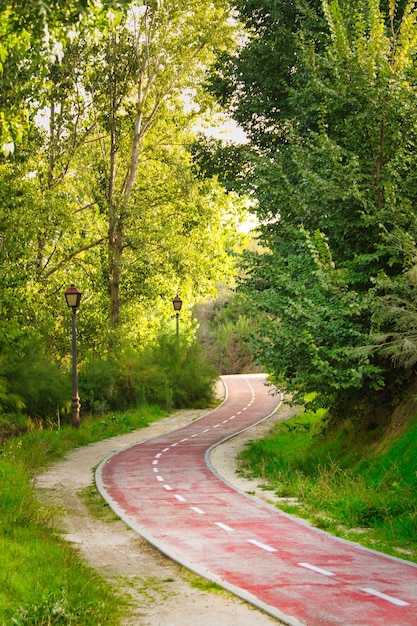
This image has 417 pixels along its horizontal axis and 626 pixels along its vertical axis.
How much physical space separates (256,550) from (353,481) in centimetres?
530

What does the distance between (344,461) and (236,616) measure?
11.0m

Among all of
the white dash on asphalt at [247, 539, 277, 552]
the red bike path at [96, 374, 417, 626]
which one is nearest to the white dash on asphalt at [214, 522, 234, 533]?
the red bike path at [96, 374, 417, 626]

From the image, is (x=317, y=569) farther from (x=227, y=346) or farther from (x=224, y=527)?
(x=227, y=346)

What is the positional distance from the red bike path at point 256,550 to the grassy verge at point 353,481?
0.72 metres

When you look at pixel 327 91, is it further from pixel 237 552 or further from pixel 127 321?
pixel 127 321

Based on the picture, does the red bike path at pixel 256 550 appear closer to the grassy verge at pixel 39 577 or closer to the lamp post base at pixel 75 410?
the grassy verge at pixel 39 577

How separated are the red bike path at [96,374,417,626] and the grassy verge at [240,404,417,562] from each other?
0.72m

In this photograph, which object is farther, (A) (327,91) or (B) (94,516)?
(A) (327,91)

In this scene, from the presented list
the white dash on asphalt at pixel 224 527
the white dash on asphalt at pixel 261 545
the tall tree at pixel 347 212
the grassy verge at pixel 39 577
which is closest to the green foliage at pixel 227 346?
the tall tree at pixel 347 212

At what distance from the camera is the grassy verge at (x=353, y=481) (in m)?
14.6

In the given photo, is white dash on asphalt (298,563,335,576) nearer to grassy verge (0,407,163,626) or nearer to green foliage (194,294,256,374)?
grassy verge (0,407,163,626)

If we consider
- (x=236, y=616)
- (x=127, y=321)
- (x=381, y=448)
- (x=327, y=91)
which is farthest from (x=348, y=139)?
(x=127, y=321)

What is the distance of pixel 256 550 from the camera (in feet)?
43.5

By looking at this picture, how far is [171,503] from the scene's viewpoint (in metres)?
17.8
